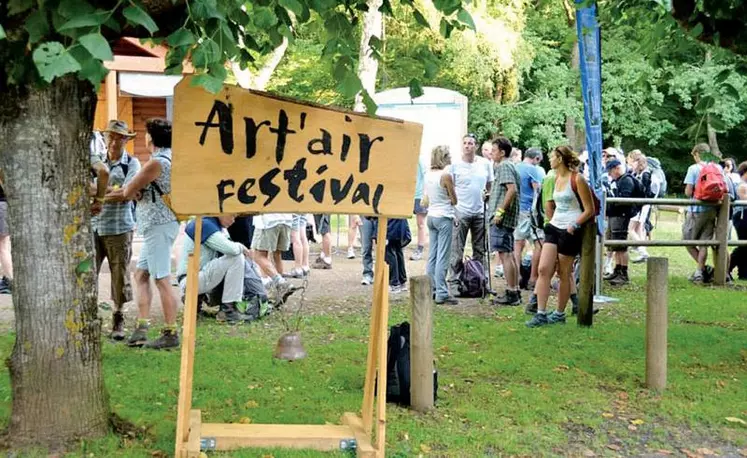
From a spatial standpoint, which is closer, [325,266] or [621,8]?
[621,8]

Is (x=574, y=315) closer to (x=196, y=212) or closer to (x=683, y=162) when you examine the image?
(x=196, y=212)

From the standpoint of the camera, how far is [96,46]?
3.34 m

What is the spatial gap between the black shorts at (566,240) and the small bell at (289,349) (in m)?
2.92

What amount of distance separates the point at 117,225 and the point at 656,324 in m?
4.42

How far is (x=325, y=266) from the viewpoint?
13695mm

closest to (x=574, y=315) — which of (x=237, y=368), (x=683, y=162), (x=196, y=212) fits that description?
(x=237, y=368)

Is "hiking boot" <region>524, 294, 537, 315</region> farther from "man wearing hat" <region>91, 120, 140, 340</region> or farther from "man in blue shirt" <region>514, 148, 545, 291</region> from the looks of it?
"man wearing hat" <region>91, 120, 140, 340</region>

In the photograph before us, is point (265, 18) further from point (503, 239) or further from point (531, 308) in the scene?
point (503, 239)

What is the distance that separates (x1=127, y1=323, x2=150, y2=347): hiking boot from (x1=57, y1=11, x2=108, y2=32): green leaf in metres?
4.52

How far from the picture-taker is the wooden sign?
4.60m

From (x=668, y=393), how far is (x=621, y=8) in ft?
11.6

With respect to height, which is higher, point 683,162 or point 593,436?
point 683,162

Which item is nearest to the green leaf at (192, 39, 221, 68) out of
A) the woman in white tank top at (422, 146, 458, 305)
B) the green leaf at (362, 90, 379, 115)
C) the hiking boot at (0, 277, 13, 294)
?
the green leaf at (362, 90, 379, 115)

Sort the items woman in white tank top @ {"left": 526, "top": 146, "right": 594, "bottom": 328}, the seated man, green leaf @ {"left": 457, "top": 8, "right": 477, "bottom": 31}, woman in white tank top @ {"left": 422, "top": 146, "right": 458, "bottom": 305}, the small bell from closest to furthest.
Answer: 1. green leaf @ {"left": 457, "top": 8, "right": 477, "bottom": 31}
2. the small bell
3. woman in white tank top @ {"left": 526, "top": 146, "right": 594, "bottom": 328}
4. the seated man
5. woman in white tank top @ {"left": 422, "top": 146, "right": 458, "bottom": 305}
